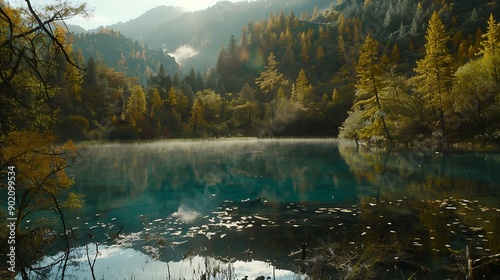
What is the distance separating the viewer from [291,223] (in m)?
14.5

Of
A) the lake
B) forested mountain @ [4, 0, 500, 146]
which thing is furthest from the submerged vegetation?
forested mountain @ [4, 0, 500, 146]

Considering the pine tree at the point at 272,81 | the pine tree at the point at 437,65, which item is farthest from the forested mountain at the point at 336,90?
the pine tree at the point at 272,81

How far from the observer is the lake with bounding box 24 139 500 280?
9.76m

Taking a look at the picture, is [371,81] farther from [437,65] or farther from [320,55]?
[320,55]

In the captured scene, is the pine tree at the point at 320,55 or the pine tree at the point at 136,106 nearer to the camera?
the pine tree at the point at 136,106

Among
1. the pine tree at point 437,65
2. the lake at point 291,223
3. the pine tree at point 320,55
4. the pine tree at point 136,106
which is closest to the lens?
the lake at point 291,223

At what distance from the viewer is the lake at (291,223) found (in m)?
9.76

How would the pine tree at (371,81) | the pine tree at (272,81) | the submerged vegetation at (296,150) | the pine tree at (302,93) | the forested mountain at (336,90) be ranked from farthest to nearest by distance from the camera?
the pine tree at (272,81)
the pine tree at (302,93)
the pine tree at (371,81)
the forested mountain at (336,90)
the submerged vegetation at (296,150)

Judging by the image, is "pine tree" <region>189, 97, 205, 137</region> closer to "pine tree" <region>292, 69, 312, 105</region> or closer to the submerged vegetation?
the submerged vegetation

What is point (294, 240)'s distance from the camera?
40.4 ft

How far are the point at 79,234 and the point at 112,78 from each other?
10372cm

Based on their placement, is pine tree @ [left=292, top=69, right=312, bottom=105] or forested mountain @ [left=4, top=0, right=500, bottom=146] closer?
forested mountain @ [left=4, top=0, right=500, bottom=146]

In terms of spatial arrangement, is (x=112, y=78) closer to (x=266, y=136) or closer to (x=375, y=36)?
(x=266, y=136)

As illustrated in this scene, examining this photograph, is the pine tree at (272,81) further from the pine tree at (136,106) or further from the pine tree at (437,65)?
the pine tree at (437,65)
